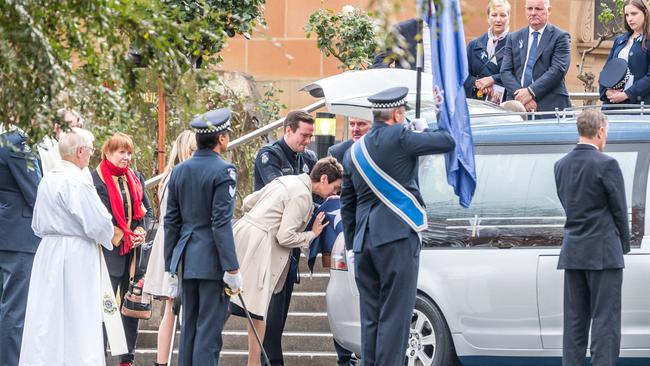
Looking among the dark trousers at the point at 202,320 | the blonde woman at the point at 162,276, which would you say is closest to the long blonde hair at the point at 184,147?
the blonde woman at the point at 162,276

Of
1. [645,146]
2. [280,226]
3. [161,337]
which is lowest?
[161,337]

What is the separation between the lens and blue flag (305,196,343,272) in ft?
40.2

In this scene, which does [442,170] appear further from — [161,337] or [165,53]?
[165,53]

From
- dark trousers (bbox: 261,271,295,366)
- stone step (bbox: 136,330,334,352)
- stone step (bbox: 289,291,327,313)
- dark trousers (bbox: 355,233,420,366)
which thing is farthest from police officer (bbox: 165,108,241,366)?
stone step (bbox: 289,291,327,313)

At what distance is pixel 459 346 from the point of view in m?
11.3

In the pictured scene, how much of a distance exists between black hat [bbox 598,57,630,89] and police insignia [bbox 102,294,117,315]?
5.14 meters

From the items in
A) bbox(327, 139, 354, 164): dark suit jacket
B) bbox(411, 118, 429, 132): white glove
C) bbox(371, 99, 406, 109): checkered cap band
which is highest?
bbox(371, 99, 406, 109): checkered cap band

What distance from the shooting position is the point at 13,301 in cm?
1188

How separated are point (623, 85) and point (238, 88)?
7.87m

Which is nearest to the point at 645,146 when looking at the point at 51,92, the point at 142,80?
the point at 142,80

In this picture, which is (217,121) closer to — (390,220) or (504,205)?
(390,220)

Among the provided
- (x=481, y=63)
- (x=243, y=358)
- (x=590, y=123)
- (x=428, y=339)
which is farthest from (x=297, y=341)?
(x=590, y=123)

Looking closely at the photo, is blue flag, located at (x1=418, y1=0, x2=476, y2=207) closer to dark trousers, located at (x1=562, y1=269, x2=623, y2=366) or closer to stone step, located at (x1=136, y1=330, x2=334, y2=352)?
dark trousers, located at (x1=562, y1=269, x2=623, y2=366)

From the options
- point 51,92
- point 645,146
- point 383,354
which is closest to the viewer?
Result: point 51,92
